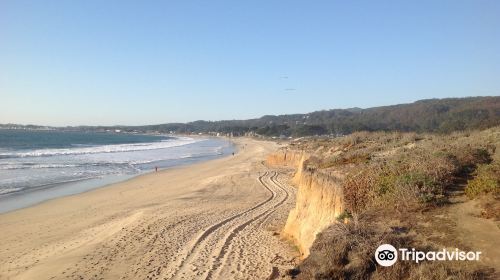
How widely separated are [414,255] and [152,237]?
8.04 meters

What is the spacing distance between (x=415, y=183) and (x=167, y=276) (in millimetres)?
5372

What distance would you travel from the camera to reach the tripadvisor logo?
5516 millimetres

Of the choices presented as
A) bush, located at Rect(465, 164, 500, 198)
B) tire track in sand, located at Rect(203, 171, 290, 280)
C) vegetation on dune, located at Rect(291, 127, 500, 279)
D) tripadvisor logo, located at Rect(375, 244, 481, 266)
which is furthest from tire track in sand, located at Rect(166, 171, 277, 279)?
bush, located at Rect(465, 164, 500, 198)

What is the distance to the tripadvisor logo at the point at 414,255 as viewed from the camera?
5.52 m

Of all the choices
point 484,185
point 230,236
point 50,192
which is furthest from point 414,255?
point 50,192

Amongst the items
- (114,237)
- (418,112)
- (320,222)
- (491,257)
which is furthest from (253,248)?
(418,112)

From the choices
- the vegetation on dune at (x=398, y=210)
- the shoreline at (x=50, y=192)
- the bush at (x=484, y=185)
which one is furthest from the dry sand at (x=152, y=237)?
the bush at (x=484, y=185)

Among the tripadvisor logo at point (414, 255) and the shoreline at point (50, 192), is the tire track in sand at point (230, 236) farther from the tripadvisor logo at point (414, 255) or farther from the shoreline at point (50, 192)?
the shoreline at point (50, 192)

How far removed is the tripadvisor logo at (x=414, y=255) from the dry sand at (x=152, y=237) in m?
3.14

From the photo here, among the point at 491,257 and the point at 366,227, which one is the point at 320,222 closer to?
the point at 366,227

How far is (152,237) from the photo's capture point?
38.9 feet

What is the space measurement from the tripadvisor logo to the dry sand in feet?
10.3

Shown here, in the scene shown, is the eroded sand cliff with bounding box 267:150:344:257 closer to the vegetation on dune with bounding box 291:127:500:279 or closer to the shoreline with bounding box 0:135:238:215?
the vegetation on dune with bounding box 291:127:500:279

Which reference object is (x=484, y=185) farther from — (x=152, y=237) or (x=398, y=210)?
(x=152, y=237)
